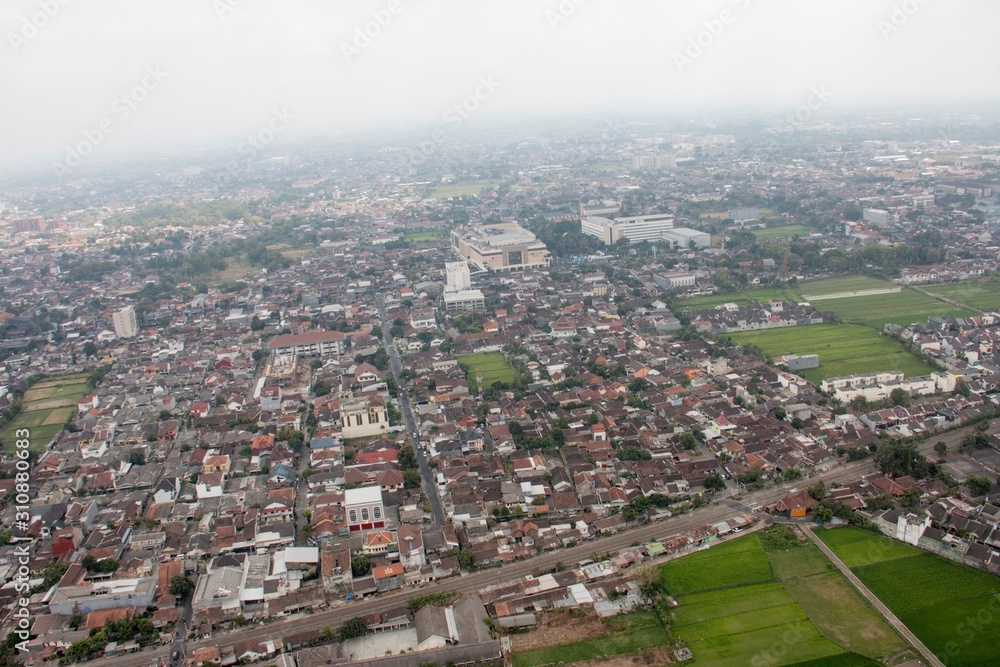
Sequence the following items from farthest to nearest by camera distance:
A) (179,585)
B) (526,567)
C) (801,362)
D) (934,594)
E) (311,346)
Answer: (311,346) < (801,362) < (526,567) < (179,585) < (934,594)

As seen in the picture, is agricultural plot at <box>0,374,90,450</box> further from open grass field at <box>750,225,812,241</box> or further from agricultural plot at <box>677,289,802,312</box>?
open grass field at <box>750,225,812,241</box>

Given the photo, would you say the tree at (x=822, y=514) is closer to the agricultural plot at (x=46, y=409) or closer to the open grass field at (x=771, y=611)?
the open grass field at (x=771, y=611)

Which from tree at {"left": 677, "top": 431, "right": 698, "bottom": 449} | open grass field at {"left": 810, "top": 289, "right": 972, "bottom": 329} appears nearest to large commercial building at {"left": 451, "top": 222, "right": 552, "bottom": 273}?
open grass field at {"left": 810, "top": 289, "right": 972, "bottom": 329}

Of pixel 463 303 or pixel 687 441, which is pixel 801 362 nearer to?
pixel 687 441

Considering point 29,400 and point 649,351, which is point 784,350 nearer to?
point 649,351

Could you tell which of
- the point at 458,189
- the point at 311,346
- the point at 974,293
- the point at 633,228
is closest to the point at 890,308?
the point at 974,293
